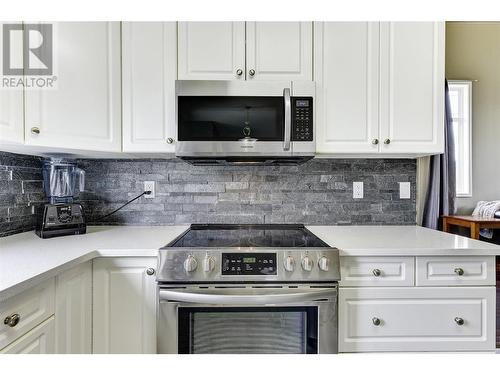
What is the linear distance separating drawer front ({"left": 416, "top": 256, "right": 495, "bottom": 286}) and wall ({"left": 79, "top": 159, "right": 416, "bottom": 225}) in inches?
25.6

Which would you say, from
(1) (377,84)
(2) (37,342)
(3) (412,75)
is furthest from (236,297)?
(3) (412,75)

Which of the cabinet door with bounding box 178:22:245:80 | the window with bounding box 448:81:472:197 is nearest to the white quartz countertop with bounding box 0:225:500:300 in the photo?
the cabinet door with bounding box 178:22:245:80

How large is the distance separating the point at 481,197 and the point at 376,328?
2067mm

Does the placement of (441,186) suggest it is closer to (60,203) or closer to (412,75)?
(412,75)

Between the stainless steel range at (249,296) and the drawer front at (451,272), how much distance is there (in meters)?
0.40

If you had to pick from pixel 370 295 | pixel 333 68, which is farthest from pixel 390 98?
pixel 370 295

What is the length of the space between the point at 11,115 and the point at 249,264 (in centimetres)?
119

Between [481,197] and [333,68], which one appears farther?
[481,197]

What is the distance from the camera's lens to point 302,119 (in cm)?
161

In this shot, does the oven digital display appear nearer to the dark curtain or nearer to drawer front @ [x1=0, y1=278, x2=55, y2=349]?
drawer front @ [x1=0, y1=278, x2=55, y2=349]

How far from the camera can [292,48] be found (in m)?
1.64

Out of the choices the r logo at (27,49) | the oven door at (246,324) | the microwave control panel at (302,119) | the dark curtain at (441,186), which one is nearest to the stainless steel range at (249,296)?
the oven door at (246,324)

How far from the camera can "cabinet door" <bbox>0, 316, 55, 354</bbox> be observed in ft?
2.87
